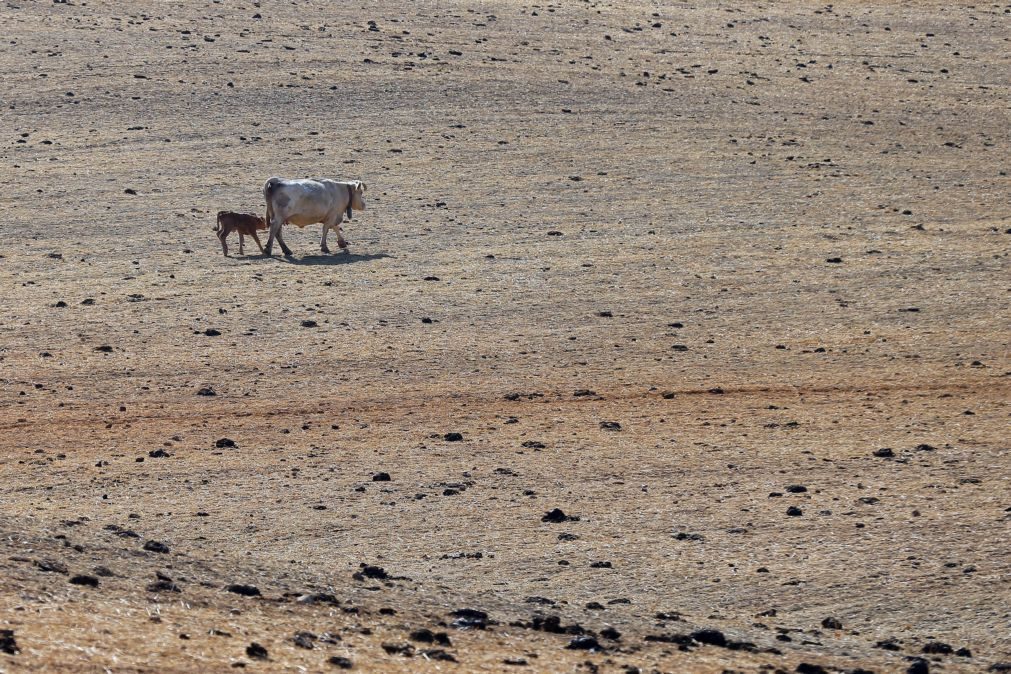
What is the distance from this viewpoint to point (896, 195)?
27.4m

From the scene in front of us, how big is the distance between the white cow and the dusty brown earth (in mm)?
550

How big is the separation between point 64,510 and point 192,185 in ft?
48.6

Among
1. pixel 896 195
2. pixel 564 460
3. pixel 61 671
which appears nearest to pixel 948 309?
pixel 896 195

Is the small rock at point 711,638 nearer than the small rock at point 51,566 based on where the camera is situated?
Yes

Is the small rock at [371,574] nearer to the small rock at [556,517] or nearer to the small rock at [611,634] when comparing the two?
the small rock at [556,517]

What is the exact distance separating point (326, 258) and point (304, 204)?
3.21ft

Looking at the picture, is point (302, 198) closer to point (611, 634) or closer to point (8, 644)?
point (611, 634)

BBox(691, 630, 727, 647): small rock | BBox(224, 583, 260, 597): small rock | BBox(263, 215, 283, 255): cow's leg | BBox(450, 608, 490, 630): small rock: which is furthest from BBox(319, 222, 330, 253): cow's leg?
BBox(691, 630, 727, 647): small rock

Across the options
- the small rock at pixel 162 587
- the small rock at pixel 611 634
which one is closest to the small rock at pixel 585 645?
the small rock at pixel 611 634

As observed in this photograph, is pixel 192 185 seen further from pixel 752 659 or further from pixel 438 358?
pixel 752 659

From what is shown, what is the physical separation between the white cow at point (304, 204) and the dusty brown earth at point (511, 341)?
550 millimetres

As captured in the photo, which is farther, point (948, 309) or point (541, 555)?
point (948, 309)

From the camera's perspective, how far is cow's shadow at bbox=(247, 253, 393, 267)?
24.1 m

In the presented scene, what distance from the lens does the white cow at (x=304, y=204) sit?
2491 cm
